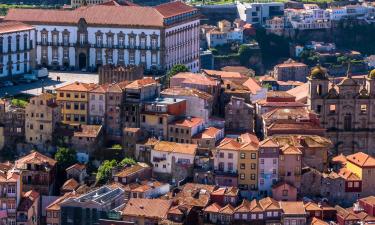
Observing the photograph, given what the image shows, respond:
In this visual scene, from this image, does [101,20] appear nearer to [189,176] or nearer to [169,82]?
[169,82]

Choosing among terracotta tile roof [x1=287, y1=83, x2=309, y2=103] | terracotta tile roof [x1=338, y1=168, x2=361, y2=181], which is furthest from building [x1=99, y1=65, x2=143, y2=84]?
terracotta tile roof [x1=338, y1=168, x2=361, y2=181]

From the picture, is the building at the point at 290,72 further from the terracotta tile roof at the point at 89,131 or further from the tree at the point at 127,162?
the tree at the point at 127,162

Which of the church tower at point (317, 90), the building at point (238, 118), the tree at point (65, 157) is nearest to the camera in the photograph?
the tree at point (65, 157)

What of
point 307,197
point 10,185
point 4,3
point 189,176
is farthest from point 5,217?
point 4,3

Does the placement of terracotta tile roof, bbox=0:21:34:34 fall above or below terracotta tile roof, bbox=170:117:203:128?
above

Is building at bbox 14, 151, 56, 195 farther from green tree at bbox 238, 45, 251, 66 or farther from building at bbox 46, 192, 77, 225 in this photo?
green tree at bbox 238, 45, 251, 66

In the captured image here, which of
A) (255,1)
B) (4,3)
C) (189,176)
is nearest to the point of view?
(189,176)

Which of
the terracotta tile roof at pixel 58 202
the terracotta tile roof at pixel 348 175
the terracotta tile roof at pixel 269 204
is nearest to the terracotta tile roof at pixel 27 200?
the terracotta tile roof at pixel 58 202
